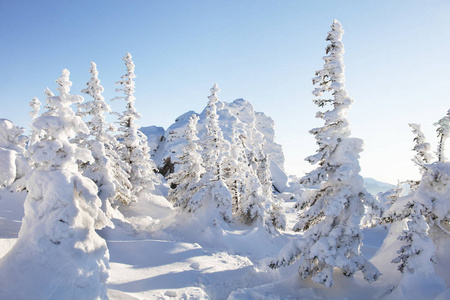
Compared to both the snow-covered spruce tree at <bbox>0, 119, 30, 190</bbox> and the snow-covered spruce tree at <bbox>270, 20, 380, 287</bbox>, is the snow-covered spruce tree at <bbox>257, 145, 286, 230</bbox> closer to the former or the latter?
the snow-covered spruce tree at <bbox>270, 20, 380, 287</bbox>

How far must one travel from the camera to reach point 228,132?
65.7 meters

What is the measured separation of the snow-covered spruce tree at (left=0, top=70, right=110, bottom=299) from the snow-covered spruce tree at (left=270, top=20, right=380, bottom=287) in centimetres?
731

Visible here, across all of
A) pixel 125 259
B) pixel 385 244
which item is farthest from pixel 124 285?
pixel 385 244

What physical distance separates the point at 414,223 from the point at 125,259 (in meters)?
14.0

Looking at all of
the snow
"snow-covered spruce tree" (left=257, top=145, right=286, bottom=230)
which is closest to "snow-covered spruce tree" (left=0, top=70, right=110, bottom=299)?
the snow

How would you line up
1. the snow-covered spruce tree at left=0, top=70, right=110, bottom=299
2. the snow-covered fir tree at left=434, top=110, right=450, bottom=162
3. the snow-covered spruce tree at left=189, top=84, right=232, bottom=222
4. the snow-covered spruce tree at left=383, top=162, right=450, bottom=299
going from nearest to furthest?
the snow-covered spruce tree at left=0, top=70, right=110, bottom=299 → the snow-covered spruce tree at left=383, top=162, right=450, bottom=299 → the snow-covered fir tree at left=434, top=110, right=450, bottom=162 → the snow-covered spruce tree at left=189, top=84, right=232, bottom=222

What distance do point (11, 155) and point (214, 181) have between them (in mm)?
16207

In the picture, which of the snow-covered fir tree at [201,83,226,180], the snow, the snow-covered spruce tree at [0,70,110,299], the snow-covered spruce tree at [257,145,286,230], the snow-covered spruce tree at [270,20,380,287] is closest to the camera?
the snow-covered spruce tree at [0,70,110,299]

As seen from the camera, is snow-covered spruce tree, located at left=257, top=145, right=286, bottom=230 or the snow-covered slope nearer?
snow-covered spruce tree, located at left=257, top=145, right=286, bottom=230

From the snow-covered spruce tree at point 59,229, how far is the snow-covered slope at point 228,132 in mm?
19458

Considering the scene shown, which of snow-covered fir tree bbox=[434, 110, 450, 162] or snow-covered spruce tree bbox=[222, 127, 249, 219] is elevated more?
snow-covered fir tree bbox=[434, 110, 450, 162]

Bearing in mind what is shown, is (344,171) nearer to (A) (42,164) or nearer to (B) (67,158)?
(B) (67,158)

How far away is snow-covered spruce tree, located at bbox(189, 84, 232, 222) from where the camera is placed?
23.4 metres

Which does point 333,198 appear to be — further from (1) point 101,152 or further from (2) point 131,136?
(2) point 131,136
